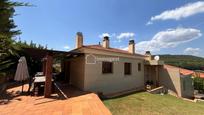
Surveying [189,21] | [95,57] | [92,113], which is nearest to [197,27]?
[189,21]

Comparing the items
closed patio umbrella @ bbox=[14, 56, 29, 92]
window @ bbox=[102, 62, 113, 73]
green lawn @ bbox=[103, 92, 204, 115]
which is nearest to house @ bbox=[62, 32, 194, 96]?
window @ bbox=[102, 62, 113, 73]

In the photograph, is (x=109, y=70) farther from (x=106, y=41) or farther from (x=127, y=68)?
(x=106, y=41)

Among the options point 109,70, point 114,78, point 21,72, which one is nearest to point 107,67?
point 109,70

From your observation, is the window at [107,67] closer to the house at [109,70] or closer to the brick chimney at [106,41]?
the house at [109,70]

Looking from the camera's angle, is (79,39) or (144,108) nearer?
(144,108)

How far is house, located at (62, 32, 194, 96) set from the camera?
10.6 m

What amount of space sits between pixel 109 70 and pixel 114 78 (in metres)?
0.88

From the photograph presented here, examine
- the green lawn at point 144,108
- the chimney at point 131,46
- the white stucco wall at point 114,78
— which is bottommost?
the green lawn at point 144,108

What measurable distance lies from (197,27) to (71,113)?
822 inches

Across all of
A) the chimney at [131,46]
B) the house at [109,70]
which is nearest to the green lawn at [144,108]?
the house at [109,70]

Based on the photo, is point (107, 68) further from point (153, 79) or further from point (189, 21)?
point (189, 21)

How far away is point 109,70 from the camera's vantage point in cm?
1229

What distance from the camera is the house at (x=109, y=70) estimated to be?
34.7 ft

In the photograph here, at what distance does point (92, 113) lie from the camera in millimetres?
5469
